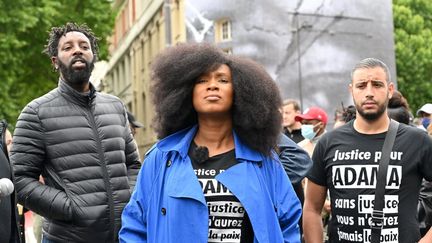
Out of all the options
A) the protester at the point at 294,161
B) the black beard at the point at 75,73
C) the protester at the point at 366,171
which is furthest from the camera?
the protester at the point at 294,161

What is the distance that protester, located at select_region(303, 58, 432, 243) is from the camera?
454cm

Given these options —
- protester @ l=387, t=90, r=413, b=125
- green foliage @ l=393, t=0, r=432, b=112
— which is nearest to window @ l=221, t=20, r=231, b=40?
green foliage @ l=393, t=0, r=432, b=112

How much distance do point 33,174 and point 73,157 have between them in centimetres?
27

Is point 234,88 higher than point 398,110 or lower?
higher

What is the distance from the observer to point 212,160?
3.71m

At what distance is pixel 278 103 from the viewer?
387cm

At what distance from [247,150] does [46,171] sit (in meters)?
1.71

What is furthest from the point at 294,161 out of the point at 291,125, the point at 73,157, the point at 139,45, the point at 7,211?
the point at 139,45

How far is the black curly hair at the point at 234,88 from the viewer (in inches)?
148

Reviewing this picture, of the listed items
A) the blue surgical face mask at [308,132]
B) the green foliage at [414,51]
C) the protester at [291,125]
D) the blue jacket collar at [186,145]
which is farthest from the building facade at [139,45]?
the blue jacket collar at [186,145]

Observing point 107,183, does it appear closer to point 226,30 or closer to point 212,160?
point 212,160

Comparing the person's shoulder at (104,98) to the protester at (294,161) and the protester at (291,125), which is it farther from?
the protester at (291,125)

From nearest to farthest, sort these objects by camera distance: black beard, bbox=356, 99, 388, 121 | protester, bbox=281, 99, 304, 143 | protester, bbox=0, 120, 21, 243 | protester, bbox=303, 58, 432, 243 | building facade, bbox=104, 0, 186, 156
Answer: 1. protester, bbox=0, 120, 21, 243
2. protester, bbox=303, 58, 432, 243
3. black beard, bbox=356, 99, 388, 121
4. protester, bbox=281, 99, 304, 143
5. building facade, bbox=104, 0, 186, 156

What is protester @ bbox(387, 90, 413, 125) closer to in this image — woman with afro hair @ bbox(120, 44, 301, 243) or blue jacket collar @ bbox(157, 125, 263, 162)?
woman with afro hair @ bbox(120, 44, 301, 243)
